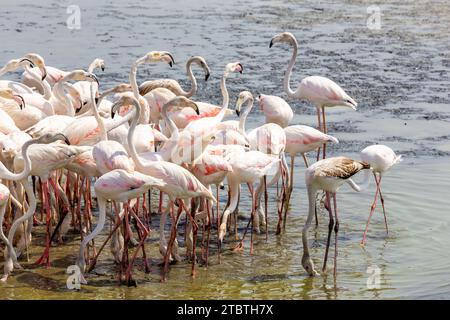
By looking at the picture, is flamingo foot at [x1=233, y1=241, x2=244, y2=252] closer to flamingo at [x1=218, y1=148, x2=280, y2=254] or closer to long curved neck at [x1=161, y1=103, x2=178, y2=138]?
flamingo at [x1=218, y1=148, x2=280, y2=254]

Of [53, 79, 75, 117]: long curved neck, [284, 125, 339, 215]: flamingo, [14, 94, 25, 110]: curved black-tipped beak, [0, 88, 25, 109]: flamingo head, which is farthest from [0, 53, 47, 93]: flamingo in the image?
[284, 125, 339, 215]: flamingo

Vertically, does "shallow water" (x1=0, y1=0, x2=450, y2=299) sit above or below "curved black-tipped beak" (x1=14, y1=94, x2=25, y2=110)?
below

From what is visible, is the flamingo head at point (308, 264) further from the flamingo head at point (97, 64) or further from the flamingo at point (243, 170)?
the flamingo head at point (97, 64)

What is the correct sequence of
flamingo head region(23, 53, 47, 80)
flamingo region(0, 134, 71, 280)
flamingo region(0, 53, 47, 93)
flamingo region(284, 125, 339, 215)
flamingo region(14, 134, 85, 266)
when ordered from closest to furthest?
flamingo region(0, 134, 71, 280)
flamingo region(14, 134, 85, 266)
flamingo region(284, 125, 339, 215)
flamingo region(0, 53, 47, 93)
flamingo head region(23, 53, 47, 80)

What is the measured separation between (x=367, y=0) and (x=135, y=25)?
6116 mm

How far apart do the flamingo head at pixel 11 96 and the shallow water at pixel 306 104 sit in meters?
1.54

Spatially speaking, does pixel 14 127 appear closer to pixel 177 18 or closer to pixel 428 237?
pixel 428 237

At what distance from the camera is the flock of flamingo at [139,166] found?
8562 millimetres

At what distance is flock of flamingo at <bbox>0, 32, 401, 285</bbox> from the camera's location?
337 inches

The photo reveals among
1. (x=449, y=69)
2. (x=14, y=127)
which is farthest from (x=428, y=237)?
(x=449, y=69)

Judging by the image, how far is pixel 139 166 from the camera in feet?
28.3

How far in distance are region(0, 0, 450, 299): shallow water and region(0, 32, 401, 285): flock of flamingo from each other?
23 cm

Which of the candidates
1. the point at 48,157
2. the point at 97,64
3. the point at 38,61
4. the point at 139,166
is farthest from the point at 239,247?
the point at 38,61
